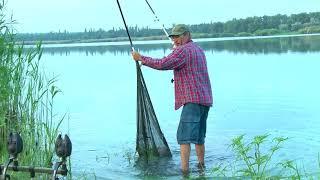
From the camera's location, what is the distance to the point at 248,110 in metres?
12.2

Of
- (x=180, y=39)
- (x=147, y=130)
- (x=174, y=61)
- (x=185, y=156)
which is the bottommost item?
(x=185, y=156)

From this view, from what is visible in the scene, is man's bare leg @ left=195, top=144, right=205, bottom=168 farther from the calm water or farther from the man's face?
the man's face

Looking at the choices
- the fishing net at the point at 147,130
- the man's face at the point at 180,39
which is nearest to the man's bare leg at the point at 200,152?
the fishing net at the point at 147,130

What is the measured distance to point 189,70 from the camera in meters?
6.91

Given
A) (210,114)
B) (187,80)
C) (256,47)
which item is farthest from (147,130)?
(256,47)

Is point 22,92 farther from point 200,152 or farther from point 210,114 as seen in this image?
point 210,114

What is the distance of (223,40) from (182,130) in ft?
164

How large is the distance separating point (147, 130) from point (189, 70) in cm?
145

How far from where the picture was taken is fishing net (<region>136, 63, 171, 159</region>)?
26.2ft

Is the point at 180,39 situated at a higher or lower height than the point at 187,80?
higher

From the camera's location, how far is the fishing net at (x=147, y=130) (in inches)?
314

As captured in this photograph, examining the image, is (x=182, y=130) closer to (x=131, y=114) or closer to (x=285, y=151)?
(x=285, y=151)

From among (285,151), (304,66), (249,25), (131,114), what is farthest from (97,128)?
(249,25)

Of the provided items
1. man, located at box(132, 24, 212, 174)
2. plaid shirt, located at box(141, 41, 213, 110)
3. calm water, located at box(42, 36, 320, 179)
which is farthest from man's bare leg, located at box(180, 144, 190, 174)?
plaid shirt, located at box(141, 41, 213, 110)
